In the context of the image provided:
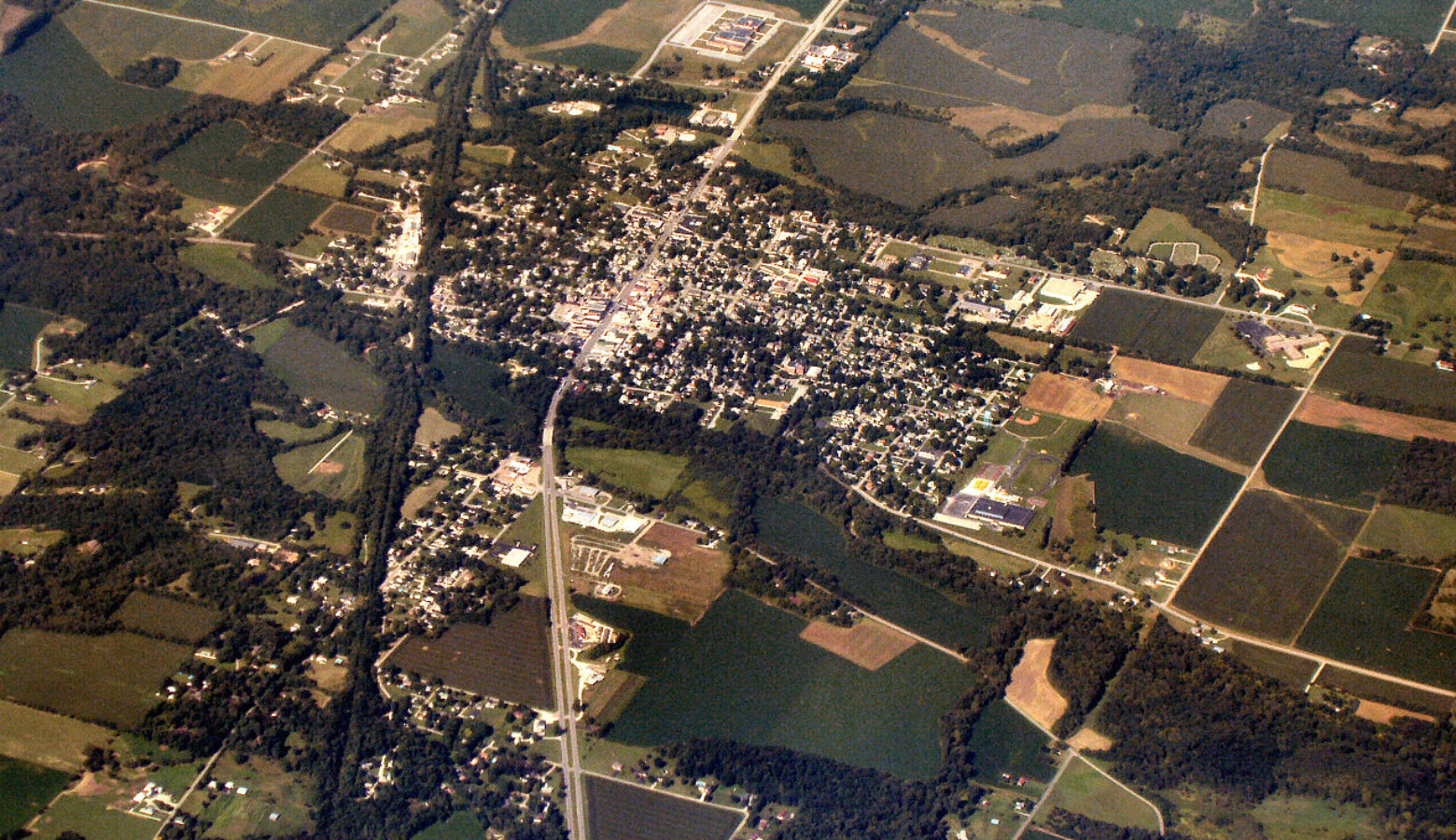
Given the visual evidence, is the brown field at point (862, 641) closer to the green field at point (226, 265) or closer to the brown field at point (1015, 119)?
the green field at point (226, 265)

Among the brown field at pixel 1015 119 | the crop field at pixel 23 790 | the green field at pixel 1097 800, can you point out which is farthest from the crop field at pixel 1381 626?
the crop field at pixel 23 790

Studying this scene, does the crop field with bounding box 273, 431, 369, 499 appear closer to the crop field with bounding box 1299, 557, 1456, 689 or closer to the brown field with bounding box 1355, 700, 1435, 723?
the crop field with bounding box 1299, 557, 1456, 689

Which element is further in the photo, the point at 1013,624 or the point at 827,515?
the point at 827,515

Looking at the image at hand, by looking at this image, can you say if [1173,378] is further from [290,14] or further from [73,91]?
[73,91]

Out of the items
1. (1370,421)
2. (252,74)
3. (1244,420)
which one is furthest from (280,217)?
(1370,421)

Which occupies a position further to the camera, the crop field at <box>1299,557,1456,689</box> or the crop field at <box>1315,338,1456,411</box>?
the crop field at <box>1315,338,1456,411</box>

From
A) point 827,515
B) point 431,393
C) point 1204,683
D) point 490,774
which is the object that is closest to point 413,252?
point 431,393

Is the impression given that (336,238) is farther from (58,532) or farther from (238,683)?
(238,683)

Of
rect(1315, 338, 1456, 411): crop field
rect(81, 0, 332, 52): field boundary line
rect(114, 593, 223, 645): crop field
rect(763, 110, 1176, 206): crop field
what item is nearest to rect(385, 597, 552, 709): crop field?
rect(114, 593, 223, 645): crop field
